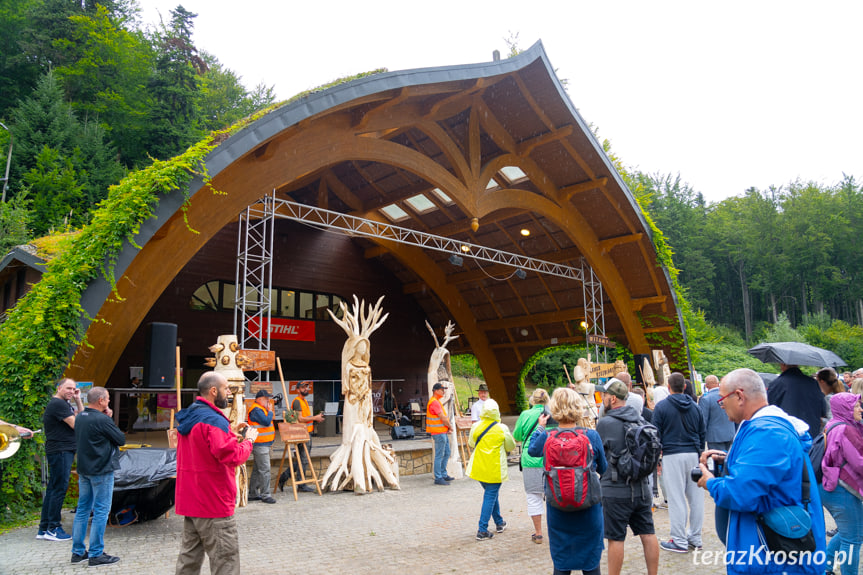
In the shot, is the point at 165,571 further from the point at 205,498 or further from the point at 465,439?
the point at 465,439

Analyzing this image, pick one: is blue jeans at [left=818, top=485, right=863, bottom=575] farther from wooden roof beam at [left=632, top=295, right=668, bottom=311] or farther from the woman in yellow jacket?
wooden roof beam at [left=632, top=295, right=668, bottom=311]

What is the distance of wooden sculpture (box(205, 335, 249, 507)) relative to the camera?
298 inches

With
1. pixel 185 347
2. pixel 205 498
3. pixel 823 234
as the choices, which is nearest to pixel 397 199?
pixel 185 347

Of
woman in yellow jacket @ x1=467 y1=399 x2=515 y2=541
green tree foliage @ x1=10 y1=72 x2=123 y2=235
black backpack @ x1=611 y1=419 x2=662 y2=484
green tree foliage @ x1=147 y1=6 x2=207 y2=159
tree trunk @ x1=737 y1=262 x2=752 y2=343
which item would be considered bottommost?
woman in yellow jacket @ x1=467 y1=399 x2=515 y2=541

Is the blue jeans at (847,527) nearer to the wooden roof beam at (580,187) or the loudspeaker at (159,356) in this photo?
the loudspeaker at (159,356)

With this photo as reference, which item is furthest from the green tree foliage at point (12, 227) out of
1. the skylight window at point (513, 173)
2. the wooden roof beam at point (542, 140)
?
the wooden roof beam at point (542, 140)

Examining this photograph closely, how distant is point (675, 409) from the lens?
5.14m

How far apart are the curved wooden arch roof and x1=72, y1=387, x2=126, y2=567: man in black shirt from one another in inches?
129

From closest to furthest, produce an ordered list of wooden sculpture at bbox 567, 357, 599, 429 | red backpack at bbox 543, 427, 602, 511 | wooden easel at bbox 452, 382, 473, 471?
red backpack at bbox 543, 427, 602, 511, wooden sculpture at bbox 567, 357, 599, 429, wooden easel at bbox 452, 382, 473, 471

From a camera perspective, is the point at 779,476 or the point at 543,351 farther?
the point at 543,351

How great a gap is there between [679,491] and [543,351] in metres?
16.4

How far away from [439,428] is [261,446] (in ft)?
9.39

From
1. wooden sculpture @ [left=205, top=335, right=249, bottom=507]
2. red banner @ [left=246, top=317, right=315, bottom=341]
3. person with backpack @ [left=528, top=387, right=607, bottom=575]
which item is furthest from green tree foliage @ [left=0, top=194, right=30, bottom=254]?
person with backpack @ [left=528, top=387, right=607, bottom=575]

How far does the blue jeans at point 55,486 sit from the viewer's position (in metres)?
5.58
